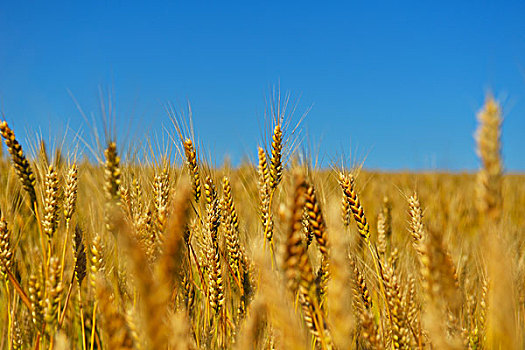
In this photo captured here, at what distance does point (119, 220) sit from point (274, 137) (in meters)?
1.13

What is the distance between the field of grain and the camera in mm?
834

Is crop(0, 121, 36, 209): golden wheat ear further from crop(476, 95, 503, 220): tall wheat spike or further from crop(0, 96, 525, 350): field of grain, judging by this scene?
crop(476, 95, 503, 220): tall wheat spike

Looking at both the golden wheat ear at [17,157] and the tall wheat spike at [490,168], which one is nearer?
the tall wheat spike at [490,168]

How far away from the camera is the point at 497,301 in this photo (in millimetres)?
845

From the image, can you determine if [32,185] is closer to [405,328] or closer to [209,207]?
[209,207]

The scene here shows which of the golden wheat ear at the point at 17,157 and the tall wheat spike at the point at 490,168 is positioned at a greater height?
the golden wheat ear at the point at 17,157

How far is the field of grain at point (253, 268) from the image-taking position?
83 cm

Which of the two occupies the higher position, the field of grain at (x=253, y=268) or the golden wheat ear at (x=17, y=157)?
the golden wheat ear at (x=17, y=157)

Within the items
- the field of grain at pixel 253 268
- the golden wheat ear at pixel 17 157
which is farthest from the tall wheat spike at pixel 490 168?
the golden wheat ear at pixel 17 157

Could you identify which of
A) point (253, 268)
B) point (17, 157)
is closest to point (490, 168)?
point (253, 268)

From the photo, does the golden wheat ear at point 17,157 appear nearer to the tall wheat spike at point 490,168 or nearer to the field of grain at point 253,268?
the field of grain at point 253,268

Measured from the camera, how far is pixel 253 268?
194cm

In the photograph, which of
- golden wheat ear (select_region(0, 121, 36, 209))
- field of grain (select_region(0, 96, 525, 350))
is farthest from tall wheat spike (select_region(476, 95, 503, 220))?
golden wheat ear (select_region(0, 121, 36, 209))

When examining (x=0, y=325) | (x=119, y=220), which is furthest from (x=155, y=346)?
(x=0, y=325)
